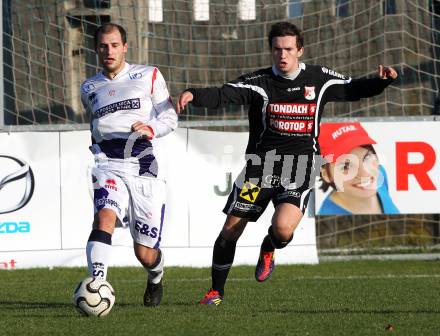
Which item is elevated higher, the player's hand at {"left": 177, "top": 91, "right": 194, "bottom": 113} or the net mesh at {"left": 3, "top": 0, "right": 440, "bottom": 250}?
the net mesh at {"left": 3, "top": 0, "right": 440, "bottom": 250}

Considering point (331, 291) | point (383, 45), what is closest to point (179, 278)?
point (331, 291)

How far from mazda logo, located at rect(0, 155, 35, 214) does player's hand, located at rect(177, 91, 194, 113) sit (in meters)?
4.57

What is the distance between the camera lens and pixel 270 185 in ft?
26.4

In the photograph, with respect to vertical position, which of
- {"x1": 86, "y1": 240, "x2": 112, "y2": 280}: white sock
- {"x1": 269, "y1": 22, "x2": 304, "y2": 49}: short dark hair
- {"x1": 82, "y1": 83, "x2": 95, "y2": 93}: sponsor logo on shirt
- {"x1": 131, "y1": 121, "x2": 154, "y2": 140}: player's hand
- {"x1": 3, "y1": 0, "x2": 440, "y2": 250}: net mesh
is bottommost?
{"x1": 86, "y1": 240, "x2": 112, "y2": 280}: white sock

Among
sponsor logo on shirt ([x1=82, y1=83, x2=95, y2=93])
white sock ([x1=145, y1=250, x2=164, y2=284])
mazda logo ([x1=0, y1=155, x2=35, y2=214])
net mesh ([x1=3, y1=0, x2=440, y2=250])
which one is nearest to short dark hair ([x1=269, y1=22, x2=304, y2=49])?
sponsor logo on shirt ([x1=82, y1=83, x2=95, y2=93])

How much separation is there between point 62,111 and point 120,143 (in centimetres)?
523

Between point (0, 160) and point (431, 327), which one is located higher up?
point (0, 160)

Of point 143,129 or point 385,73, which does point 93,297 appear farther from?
point 385,73

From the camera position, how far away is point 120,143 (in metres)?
7.61

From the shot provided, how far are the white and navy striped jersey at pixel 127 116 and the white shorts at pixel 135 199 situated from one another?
7 cm

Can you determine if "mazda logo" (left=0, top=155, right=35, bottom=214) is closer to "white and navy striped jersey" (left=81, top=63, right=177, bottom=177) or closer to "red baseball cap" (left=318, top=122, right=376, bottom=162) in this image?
"red baseball cap" (left=318, top=122, right=376, bottom=162)

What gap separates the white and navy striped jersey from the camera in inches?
299

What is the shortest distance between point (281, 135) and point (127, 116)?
3.89 ft

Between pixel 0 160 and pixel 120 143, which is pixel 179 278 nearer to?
pixel 0 160
